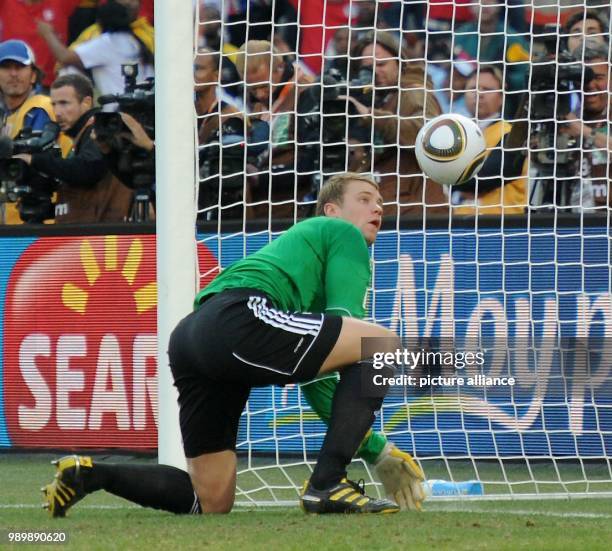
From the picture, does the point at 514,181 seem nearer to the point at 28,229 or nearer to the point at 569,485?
the point at 569,485

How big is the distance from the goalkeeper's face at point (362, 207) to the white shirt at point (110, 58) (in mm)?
4152

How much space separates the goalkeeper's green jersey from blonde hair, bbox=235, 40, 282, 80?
2807mm

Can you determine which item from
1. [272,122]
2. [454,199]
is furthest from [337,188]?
[454,199]

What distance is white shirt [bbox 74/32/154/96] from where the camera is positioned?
8.47 meters

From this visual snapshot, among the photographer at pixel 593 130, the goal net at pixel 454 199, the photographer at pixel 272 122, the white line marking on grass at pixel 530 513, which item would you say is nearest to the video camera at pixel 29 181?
the goal net at pixel 454 199

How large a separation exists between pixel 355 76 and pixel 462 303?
149 cm

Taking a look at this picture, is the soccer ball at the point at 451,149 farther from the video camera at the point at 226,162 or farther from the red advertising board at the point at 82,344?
the red advertising board at the point at 82,344

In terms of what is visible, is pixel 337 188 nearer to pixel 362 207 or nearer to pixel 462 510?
pixel 362 207

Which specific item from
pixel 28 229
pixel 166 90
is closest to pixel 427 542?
pixel 166 90

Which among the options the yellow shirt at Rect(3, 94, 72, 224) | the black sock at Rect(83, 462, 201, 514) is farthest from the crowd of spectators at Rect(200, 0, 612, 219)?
the black sock at Rect(83, 462, 201, 514)

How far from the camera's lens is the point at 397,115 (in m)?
7.24

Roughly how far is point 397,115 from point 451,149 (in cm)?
160

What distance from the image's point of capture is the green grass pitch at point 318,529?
3.49 meters

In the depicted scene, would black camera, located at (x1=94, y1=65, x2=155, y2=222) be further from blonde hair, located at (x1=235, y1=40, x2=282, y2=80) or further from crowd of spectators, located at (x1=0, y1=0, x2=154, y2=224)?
blonde hair, located at (x1=235, y1=40, x2=282, y2=80)
